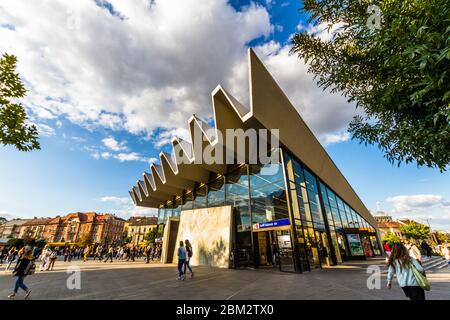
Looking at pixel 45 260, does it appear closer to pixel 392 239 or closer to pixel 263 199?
pixel 263 199

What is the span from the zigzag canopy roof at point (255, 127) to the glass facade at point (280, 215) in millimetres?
1191

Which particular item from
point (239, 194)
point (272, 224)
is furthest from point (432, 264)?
point (239, 194)

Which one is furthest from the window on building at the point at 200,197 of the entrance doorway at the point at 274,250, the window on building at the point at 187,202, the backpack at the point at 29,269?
the backpack at the point at 29,269

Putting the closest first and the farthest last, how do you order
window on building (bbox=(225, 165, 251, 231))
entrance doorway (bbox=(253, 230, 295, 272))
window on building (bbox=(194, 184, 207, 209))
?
entrance doorway (bbox=(253, 230, 295, 272))
window on building (bbox=(225, 165, 251, 231))
window on building (bbox=(194, 184, 207, 209))

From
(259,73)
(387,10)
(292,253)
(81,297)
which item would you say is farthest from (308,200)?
(81,297)

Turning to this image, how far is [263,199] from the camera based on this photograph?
12570 millimetres

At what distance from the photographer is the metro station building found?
10.5m

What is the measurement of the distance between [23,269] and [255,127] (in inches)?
400

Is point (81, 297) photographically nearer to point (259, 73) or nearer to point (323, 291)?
point (323, 291)

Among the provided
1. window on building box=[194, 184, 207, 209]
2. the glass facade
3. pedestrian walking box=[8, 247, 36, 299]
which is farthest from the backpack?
window on building box=[194, 184, 207, 209]

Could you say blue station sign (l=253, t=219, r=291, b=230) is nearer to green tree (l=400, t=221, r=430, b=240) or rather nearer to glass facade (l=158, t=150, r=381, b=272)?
glass facade (l=158, t=150, r=381, b=272)

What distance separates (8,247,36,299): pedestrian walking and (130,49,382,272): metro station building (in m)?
8.66

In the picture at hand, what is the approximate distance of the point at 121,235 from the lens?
266 feet
